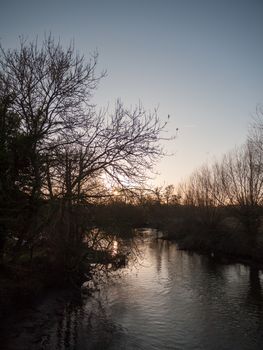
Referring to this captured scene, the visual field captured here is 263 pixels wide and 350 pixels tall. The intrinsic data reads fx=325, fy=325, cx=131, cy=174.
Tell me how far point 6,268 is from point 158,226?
44.9m

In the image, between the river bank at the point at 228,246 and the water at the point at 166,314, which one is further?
the river bank at the point at 228,246

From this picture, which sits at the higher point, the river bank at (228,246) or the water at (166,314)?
the river bank at (228,246)

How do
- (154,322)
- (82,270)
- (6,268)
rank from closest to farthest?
(154,322) < (6,268) < (82,270)

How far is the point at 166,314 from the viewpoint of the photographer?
14.0 m

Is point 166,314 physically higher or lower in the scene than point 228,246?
lower

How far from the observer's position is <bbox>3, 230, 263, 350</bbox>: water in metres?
11.3

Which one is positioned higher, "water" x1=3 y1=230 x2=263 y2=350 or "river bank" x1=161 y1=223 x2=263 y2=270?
"river bank" x1=161 y1=223 x2=263 y2=270

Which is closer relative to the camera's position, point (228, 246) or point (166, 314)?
point (166, 314)

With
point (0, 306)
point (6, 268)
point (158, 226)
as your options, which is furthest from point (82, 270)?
point (158, 226)

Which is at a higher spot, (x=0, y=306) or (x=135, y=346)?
(x=0, y=306)

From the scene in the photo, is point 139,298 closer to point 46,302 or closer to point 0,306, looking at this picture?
point 46,302

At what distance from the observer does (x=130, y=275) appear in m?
21.6

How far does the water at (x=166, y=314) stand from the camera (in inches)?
446

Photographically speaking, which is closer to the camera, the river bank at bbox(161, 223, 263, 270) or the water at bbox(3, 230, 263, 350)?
the water at bbox(3, 230, 263, 350)
